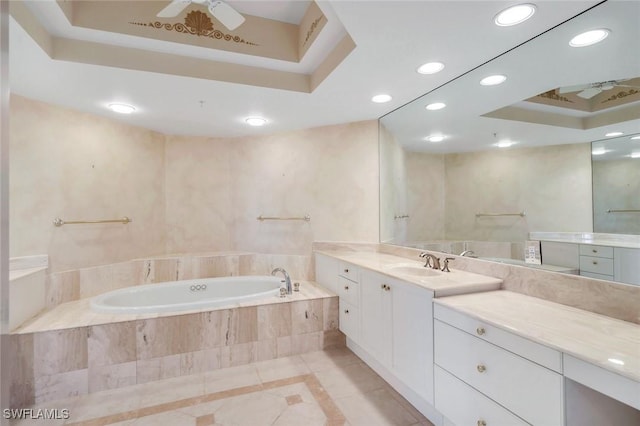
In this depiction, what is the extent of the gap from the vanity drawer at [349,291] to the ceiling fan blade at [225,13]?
6.65 feet

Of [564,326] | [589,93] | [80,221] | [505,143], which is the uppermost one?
[589,93]

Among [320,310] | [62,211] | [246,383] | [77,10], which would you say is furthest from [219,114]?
[246,383]

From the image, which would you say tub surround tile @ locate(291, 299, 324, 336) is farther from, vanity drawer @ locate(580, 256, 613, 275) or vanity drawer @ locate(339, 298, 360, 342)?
vanity drawer @ locate(580, 256, 613, 275)

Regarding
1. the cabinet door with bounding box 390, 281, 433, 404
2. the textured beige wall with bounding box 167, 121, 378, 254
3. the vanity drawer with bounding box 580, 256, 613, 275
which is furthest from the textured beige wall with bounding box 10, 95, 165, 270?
the vanity drawer with bounding box 580, 256, 613, 275

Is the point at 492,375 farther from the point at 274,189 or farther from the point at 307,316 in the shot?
the point at 274,189

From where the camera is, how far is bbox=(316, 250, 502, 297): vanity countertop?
5.52 feet

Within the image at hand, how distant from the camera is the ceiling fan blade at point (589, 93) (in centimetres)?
146

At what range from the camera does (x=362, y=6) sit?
1.36 metres

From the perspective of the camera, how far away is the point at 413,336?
1779 mm

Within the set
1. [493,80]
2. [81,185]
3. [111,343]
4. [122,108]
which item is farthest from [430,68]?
[81,185]

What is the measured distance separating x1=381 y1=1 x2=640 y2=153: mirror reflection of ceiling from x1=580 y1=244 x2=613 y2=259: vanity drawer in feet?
1.84

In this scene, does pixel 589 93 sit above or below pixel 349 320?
above

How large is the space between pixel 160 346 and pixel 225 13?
240 centimetres

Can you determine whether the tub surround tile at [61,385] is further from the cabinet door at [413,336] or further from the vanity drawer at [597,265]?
the vanity drawer at [597,265]
